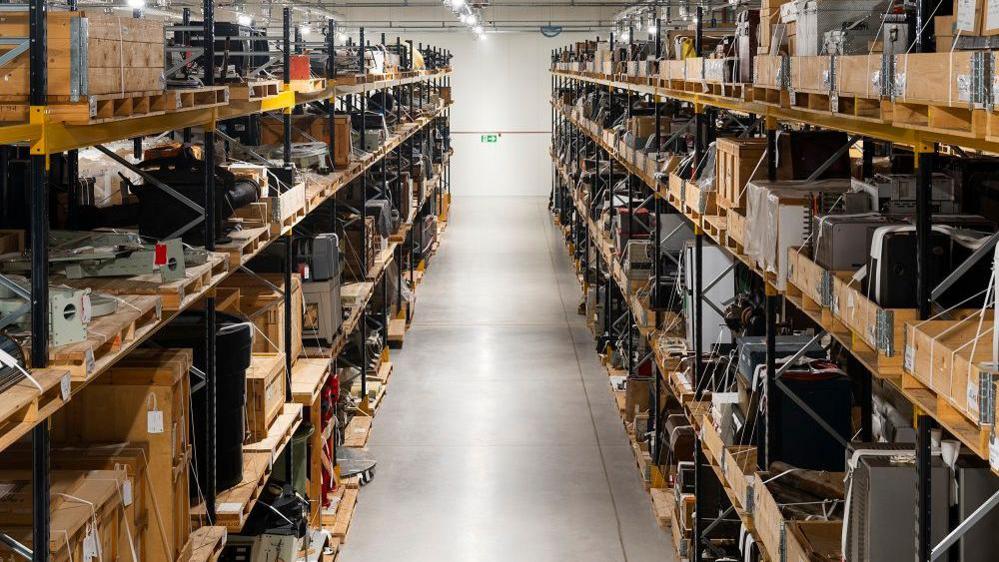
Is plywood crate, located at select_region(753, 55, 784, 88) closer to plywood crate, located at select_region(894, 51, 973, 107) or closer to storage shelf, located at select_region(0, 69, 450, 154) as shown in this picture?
plywood crate, located at select_region(894, 51, 973, 107)

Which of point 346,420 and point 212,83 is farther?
point 346,420

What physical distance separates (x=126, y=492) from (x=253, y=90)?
10.4ft

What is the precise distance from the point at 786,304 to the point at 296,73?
4.29 meters

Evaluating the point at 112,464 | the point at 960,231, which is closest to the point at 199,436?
the point at 112,464

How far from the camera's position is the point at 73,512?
14.7 feet

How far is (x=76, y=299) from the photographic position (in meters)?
4.23

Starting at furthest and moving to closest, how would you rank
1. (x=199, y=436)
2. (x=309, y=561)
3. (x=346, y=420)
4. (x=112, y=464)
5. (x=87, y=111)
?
(x=346, y=420)
(x=309, y=561)
(x=199, y=436)
(x=112, y=464)
(x=87, y=111)

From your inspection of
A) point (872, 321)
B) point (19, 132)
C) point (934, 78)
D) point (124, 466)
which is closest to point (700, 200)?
point (872, 321)

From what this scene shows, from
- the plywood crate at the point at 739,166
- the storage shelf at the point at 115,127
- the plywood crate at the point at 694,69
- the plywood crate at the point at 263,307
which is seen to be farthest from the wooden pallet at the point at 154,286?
the plywood crate at the point at 694,69

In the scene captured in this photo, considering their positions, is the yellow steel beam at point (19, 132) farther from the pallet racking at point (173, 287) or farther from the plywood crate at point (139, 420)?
the plywood crate at point (139, 420)

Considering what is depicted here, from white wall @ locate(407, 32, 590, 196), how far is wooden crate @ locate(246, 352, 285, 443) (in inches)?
1083

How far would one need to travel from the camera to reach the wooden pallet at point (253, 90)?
7059 mm

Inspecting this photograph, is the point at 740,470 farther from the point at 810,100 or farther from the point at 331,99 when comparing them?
the point at 331,99

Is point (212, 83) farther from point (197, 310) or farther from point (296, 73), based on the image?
point (296, 73)
